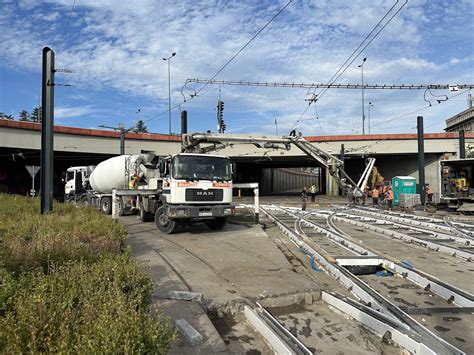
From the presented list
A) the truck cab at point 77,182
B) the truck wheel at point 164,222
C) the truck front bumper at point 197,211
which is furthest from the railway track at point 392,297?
the truck cab at point 77,182

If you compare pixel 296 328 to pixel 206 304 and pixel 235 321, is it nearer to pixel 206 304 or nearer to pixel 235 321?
pixel 235 321

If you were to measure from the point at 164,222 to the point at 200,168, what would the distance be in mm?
2242

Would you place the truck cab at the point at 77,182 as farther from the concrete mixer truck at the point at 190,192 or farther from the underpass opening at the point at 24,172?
the underpass opening at the point at 24,172

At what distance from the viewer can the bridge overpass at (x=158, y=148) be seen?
30.5 metres

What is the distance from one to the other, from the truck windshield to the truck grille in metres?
0.42

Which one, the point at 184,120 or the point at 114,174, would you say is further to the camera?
the point at 184,120

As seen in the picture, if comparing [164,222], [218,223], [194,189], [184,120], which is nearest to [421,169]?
[184,120]

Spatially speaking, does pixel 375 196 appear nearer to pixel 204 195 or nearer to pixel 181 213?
pixel 204 195

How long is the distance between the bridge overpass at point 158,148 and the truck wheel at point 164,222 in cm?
1950

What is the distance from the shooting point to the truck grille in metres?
11.6

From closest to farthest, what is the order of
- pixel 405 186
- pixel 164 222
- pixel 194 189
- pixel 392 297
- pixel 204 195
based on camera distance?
pixel 392 297, pixel 194 189, pixel 204 195, pixel 164 222, pixel 405 186

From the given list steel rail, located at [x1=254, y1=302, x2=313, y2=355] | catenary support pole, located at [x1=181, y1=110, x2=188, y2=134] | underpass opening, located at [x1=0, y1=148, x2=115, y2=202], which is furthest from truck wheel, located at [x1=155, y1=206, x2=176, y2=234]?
Result: underpass opening, located at [x1=0, y1=148, x2=115, y2=202]

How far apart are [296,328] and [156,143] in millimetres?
35306

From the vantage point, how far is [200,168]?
12.0 metres
